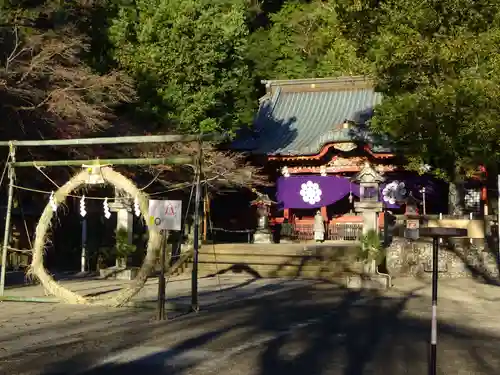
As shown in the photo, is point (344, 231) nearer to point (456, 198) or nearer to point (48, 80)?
point (456, 198)

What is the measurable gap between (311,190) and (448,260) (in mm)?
10018

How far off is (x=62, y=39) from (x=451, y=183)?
40.9ft

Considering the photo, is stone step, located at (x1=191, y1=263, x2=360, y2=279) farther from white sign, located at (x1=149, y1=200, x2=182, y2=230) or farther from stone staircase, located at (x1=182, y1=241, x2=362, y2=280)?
white sign, located at (x1=149, y1=200, x2=182, y2=230)

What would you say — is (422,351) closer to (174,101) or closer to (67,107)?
(67,107)

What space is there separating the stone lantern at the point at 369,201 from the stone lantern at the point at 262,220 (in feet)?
24.5

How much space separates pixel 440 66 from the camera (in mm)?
20359

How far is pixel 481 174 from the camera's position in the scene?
27219 millimetres

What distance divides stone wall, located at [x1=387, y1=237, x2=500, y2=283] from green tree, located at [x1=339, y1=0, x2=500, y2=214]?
255 cm

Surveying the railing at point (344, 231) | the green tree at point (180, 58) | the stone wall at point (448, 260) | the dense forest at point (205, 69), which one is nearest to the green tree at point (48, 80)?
the dense forest at point (205, 69)

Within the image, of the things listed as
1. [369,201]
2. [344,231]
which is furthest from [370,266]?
[344,231]

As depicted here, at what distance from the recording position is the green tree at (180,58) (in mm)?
26125

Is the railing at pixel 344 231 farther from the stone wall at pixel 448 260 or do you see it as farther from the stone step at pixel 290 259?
the stone wall at pixel 448 260

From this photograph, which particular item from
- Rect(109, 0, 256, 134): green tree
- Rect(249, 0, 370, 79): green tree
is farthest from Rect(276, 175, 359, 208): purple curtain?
Rect(249, 0, 370, 79): green tree

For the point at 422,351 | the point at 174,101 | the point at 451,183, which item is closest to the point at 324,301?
the point at 422,351
